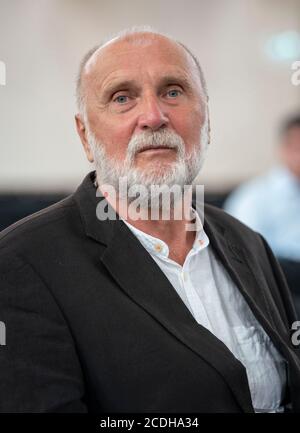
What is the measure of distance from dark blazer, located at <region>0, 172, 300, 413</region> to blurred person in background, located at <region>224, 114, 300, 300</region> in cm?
224

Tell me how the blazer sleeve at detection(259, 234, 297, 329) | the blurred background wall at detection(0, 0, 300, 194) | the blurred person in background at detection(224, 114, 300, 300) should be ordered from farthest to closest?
the blurred background wall at detection(0, 0, 300, 194), the blurred person in background at detection(224, 114, 300, 300), the blazer sleeve at detection(259, 234, 297, 329)

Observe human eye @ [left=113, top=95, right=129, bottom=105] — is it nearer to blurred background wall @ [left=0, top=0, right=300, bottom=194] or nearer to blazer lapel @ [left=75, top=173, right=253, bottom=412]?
blazer lapel @ [left=75, top=173, right=253, bottom=412]

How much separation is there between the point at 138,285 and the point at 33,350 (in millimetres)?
203

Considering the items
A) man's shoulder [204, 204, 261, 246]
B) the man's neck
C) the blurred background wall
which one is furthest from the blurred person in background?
the man's neck

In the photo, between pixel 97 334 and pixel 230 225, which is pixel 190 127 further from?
pixel 97 334

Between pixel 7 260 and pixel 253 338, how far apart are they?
1.48 feet

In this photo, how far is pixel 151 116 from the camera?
1068mm

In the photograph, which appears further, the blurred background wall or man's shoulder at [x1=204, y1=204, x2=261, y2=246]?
the blurred background wall

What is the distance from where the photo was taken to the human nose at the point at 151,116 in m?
1.07

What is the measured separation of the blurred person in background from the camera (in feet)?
10.8

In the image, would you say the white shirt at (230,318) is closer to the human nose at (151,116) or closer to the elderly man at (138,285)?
the elderly man at (138,285)

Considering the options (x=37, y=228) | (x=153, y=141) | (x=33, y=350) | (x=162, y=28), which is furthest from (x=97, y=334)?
(x=162, y=28)

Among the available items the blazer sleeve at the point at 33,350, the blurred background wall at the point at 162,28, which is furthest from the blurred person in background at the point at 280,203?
the blazer sleeve at the point at 33,350
